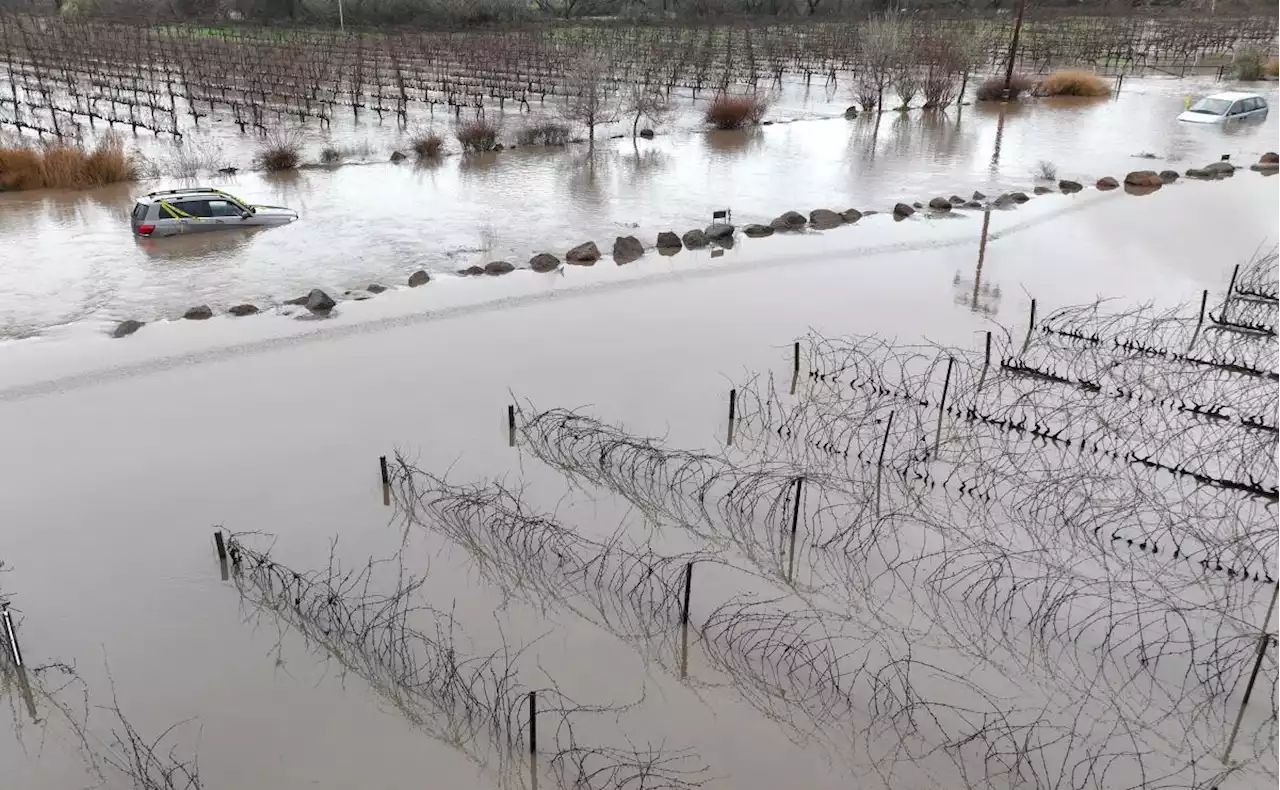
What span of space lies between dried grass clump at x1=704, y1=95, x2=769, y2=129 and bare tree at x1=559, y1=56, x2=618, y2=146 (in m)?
2.92

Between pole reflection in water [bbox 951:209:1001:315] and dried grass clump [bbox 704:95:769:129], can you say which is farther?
dried grass clump [bbox 704:95:769:129]

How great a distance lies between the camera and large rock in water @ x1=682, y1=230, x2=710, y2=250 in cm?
1611

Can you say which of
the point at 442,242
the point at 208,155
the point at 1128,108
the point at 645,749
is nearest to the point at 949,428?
the point at 645,749

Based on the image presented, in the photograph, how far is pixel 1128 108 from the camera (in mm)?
30891

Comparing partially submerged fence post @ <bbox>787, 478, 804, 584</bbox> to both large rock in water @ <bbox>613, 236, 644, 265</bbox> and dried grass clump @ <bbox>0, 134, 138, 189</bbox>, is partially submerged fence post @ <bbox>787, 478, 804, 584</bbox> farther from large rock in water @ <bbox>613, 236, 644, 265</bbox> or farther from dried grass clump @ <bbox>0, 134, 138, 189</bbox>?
dried grass clump @ <bbox>0, 134, 138, 189</bbox>

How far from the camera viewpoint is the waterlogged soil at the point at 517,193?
14281 mm

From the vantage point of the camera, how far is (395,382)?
10.9 meters

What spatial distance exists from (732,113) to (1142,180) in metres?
11.4

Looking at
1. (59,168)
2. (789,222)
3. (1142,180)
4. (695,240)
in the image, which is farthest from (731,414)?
(59,168)

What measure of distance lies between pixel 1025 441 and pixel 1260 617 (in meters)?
2.73

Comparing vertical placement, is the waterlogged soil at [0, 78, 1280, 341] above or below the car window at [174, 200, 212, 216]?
below

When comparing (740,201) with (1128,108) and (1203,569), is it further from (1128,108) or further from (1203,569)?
(1128,108)

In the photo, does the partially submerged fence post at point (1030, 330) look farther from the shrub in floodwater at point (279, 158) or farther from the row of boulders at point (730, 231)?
the shrub in floodwater at point (279, 158)

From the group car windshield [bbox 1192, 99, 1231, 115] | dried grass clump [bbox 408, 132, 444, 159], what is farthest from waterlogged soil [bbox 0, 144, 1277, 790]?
car windshield [bbox 1192, 99, 1231, 115]
